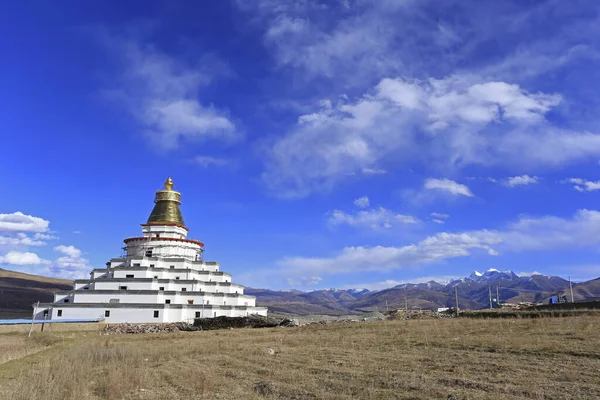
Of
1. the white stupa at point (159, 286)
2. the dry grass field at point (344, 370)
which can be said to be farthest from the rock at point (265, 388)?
the white stupa at point (159, 286)

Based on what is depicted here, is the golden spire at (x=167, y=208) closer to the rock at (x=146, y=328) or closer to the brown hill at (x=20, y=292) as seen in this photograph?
the rock at (x=146, y=328)

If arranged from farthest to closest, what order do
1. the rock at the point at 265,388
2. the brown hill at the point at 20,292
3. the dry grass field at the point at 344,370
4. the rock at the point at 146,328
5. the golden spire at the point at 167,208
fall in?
the brown hill at the point at 20,292 < the golden spire at the point at 167,208 < the rock at the point at 146,328 < the rock at the point at 265,388 < the dry grass field at the point at 344,370

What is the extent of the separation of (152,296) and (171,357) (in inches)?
1279

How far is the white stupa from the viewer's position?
51469 mm

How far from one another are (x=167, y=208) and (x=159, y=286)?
15775mm

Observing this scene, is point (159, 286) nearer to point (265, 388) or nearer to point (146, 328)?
point (146, 328)

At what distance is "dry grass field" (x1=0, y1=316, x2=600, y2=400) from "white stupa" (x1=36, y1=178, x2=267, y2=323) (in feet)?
86.4

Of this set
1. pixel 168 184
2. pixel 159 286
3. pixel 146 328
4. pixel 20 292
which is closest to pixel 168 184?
pixel 168 184

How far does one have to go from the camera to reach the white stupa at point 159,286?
2026 inches

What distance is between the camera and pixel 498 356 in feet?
59.6

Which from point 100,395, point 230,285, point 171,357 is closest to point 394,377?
point 100,395

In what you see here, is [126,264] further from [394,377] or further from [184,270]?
[394,377]

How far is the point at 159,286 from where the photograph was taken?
55.1 m

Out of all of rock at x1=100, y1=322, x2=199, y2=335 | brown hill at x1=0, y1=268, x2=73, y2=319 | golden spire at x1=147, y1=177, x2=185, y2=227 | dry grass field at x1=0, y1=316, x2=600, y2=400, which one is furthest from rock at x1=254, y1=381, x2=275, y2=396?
brown hill at x1=0, y1=268, x2=73, y2=319
